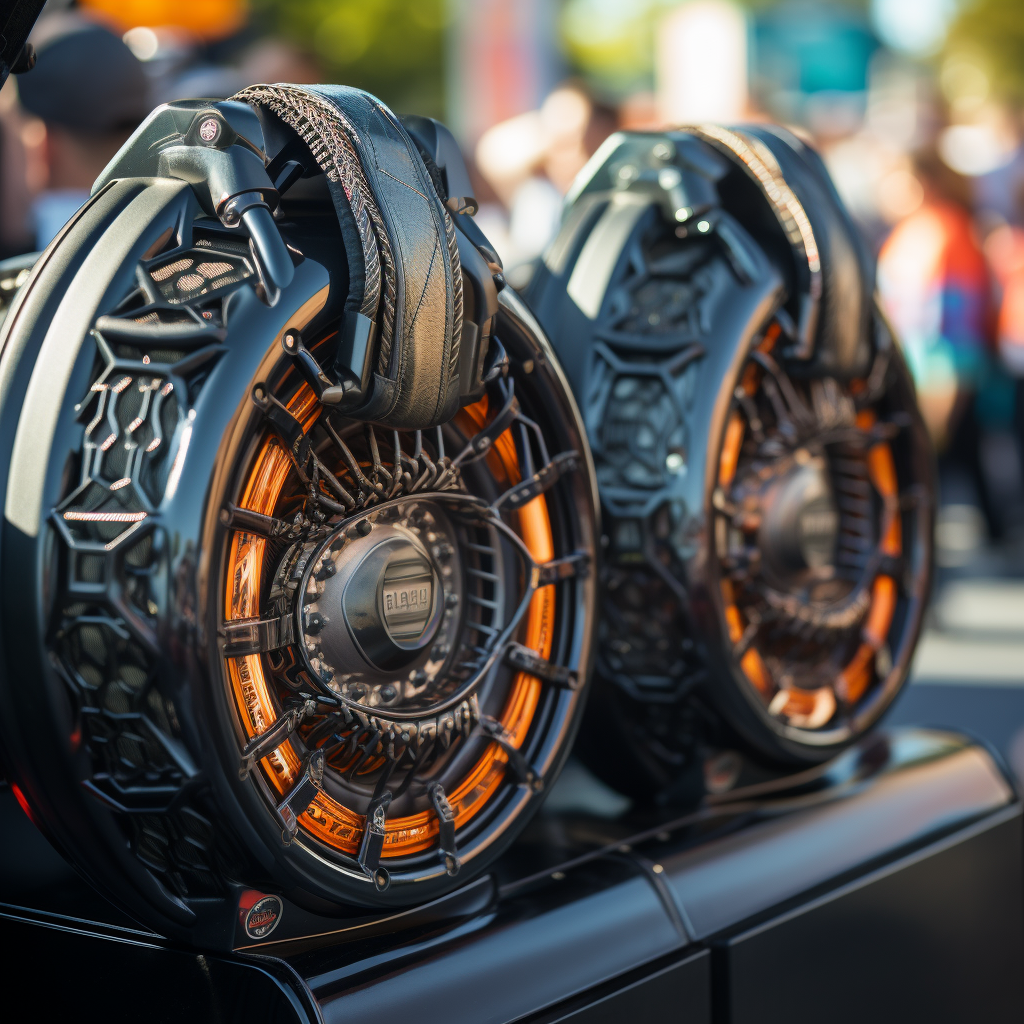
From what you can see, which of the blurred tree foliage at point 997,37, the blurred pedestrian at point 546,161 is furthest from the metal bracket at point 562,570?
the blurred tree foliage at point 997,37

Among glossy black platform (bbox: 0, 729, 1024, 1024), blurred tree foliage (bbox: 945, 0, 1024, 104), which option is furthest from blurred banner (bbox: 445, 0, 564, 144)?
blurred tree foliage (bbox: 945, 0, 1024, 104)

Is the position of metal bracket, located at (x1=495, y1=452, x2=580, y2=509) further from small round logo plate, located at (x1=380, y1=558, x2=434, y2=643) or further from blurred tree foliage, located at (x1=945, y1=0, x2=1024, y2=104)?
blurred tree foliage, located at (x1=945, y1=0, x2=1024, y2=104)

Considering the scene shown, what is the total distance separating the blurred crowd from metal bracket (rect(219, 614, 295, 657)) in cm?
75

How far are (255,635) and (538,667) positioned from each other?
33 cm

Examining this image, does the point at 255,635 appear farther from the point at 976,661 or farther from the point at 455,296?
the point at 976,661

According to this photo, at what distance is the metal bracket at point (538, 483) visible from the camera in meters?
1.20

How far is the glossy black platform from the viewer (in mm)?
1070

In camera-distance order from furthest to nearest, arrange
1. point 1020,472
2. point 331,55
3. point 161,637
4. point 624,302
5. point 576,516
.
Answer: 1. point 331,55
2. point 1020,472
3. point 624,302
4. point 576,516
5. point 161,637

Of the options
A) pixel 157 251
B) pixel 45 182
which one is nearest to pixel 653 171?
pixel 157 251

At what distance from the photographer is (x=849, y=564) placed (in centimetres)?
163

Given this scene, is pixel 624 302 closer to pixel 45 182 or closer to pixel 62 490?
pixel 62 490

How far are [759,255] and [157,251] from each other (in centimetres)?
71

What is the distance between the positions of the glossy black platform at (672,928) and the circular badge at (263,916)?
13 mm

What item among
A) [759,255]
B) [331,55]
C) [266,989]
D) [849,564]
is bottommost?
[266,989]
